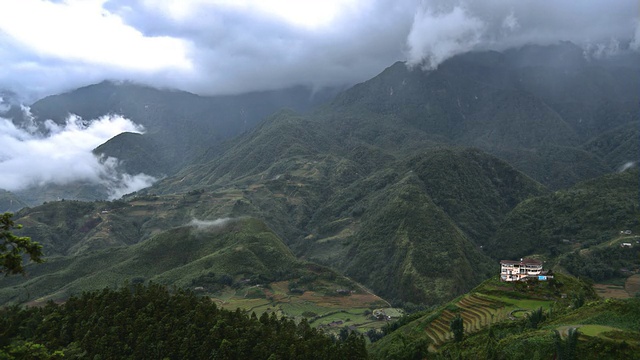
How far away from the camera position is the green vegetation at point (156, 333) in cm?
5409

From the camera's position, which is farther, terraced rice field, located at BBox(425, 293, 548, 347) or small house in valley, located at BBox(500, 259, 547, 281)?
small house in valley, located at BBox(500, 259, 547, 281)

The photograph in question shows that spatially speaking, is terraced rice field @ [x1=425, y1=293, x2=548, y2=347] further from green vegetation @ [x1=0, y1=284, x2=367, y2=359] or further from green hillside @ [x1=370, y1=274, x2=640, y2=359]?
green vegetation @ [x1=0, y1=284, x2=367, y2=359]

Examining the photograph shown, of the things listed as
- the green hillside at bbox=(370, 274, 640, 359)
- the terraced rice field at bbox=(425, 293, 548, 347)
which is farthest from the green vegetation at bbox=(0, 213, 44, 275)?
the terraced rice field at bbox=(425, 293, 548, 347)

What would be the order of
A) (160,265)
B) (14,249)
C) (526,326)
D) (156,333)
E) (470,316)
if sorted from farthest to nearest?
(160,265), (470,316), (526,326), (156,333), (14,249)

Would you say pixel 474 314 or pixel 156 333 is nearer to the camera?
pixel 156 333

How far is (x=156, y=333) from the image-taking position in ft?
186

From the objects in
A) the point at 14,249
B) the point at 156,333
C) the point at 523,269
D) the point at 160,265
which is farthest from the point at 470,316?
the point at 160,265

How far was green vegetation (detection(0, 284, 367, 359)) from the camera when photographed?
177ft

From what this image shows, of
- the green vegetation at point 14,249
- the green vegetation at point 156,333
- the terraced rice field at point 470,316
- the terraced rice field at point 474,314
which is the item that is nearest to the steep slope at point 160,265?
the terraced rice field at point 470,316

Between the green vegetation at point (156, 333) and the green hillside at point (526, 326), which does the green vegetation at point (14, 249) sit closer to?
the green vegetation at point (156, 333)

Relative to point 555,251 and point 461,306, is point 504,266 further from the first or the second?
point 555,251

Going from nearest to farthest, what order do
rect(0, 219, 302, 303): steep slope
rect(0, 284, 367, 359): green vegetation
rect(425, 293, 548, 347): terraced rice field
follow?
1. rect(0, 284, 367, 359): green vegetation
2. rect(425, 293, 548, 347): terraced rice field
3. rect(0, 219, 302, 303): steep slope

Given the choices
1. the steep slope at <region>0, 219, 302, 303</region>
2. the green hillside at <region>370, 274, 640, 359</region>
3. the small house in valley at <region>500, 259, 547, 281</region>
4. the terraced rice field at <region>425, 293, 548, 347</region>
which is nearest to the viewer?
the green hillside at <region>370, 274, 640, 359</region>

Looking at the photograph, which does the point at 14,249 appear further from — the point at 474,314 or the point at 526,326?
the point at 474,314
